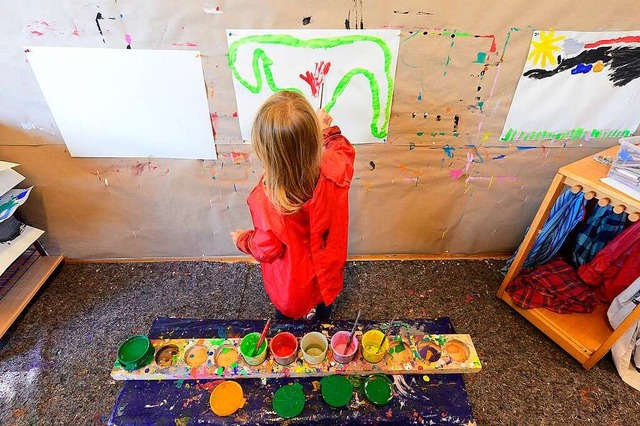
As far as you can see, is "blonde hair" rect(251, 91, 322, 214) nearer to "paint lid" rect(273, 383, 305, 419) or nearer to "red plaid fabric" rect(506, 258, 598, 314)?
"paint lid" rect(273, 383, 305, 419)

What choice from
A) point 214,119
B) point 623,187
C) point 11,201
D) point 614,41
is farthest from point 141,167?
point 614,41

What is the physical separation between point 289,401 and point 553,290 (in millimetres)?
1232

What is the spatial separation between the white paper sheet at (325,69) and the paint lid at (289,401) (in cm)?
94

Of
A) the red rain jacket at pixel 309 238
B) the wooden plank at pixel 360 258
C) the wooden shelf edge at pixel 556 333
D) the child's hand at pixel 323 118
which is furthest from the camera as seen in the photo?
the wooden plank at pixel 360 258

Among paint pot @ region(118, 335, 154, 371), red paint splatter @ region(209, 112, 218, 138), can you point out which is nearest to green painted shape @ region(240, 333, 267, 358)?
paint pot @ region(118, 335, 154, 371)

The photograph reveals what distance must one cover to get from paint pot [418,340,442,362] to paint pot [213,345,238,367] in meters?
0.55

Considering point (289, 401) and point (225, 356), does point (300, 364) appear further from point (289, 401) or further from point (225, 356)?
point (225, 356)

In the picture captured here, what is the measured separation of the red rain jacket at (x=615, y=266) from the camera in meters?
1.34

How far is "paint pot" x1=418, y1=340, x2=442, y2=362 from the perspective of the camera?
102 cm

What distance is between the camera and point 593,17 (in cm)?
118

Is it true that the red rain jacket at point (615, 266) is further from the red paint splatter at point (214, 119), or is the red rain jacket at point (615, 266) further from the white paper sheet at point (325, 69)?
the red paint splatter at point (214, 119)

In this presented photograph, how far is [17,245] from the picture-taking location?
4.84 ft

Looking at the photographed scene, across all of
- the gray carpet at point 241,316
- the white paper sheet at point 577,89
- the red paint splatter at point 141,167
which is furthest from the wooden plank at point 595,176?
the red paint splatter at point 141,167

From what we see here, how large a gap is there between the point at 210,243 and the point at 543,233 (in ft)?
5.11
